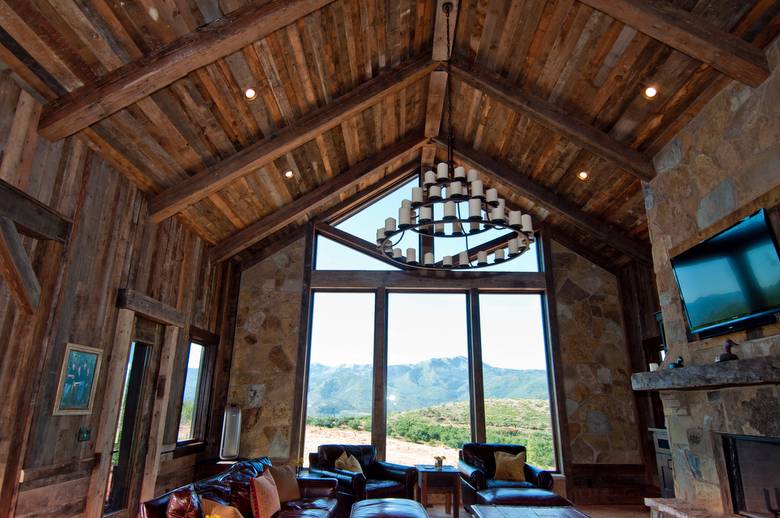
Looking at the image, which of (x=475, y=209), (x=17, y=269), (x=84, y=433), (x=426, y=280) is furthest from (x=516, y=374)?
(x=17, y=269)

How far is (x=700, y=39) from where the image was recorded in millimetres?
3414

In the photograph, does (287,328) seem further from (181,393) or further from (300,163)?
(300,163)

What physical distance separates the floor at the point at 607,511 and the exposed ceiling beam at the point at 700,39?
507 centimetres

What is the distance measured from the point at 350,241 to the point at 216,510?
493cm

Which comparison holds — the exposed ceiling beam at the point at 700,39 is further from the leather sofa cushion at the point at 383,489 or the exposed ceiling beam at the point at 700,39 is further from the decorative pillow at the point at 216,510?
the leather sofa cushion at the point at 383,489

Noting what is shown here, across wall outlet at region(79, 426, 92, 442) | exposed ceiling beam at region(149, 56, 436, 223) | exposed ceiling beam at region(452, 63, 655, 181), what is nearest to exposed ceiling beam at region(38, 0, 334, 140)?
exposed ceiling beam at region(149, 56, 436, 223)

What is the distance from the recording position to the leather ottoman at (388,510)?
3.88 metres

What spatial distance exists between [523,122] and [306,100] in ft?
9.02

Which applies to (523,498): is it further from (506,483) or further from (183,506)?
(183,506)

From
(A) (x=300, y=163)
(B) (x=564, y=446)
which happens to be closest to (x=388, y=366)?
(B) (x=564, y=446)

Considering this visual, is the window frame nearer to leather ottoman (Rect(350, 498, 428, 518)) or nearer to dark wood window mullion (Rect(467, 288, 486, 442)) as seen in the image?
leather ottoman (Rect(350, 498, 428, 518))

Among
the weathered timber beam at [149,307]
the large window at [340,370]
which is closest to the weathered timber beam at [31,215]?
the weathered timber beam at [149,307]

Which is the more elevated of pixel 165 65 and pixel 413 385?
pixel 165 65

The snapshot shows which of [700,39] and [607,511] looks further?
[607,511]
